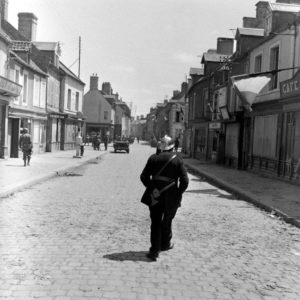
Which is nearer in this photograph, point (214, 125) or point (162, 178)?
point (162, 178)

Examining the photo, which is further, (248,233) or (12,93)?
(12,93)

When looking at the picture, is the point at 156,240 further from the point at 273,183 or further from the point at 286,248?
the point at 273,183

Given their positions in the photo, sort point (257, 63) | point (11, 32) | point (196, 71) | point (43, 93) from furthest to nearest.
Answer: point (196, 71) < point (43, 93) < point (11, 32) < point (257, 63)

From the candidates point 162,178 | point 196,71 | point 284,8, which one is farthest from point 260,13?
point 162,178

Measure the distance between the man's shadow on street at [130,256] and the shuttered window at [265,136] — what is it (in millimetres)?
13167

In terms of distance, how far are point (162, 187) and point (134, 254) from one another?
3.25 feet

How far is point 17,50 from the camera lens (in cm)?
2678

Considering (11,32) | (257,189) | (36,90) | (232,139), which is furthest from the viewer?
(11,32)

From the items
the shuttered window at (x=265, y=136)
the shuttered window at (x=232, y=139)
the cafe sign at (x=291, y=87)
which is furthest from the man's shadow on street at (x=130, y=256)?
the shuttered window at (x=232, y=139)

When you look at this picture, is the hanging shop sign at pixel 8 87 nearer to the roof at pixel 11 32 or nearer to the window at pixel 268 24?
the roof at pixel 11 32

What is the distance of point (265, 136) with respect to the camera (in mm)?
19203

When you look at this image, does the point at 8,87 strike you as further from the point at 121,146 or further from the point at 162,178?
the point at 121,146

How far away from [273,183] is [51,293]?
42.1 feet

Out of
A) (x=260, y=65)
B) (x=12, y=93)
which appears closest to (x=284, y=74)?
(x=260, y=65)
